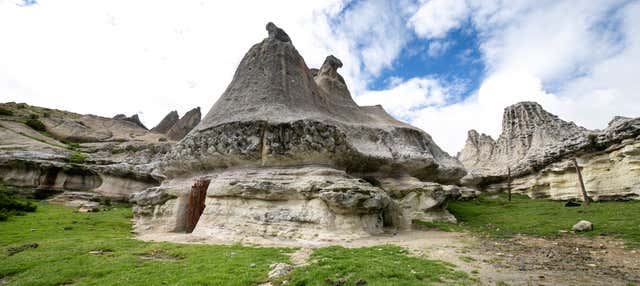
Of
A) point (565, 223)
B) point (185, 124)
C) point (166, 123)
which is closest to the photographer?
point (565, 223)

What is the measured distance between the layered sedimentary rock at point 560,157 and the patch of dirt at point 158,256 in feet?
112

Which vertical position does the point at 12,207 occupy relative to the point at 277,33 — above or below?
below

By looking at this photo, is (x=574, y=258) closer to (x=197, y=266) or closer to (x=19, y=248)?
(x=197, y=266)

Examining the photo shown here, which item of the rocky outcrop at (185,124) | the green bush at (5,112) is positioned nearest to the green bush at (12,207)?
the green bush at (5,112)

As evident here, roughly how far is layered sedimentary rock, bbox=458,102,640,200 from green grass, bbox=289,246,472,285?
27.4 meters

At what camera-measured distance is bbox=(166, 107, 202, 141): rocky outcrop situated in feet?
232

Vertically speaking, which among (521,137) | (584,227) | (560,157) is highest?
(521,137)

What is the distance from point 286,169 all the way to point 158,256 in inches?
345

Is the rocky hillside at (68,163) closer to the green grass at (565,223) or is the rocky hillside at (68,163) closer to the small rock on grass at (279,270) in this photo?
the small rock on grass at (279,270)

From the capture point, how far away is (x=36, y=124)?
53.3m

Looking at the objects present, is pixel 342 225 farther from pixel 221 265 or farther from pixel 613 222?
pixel 613 222

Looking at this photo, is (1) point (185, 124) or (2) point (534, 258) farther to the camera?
(1) point (185, 124)

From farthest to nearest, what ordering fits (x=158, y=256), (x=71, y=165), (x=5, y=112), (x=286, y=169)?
(x=5, y=112) → (x=71, y=165) → (x=286, y=169) → (x=158, y=256)

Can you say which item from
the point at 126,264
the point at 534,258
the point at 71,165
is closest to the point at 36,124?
the point at 71,165
